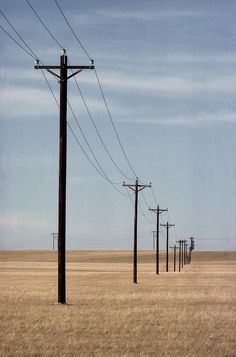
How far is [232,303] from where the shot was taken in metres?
30.7

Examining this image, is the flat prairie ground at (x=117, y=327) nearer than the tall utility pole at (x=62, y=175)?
Answer: Yes

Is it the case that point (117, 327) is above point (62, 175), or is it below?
below

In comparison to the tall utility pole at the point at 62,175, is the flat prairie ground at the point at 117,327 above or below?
below

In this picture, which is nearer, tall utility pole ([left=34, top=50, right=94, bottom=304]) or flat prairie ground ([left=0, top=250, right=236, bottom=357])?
flat prairie ground ([left=0, top=250, right=236, bottom=357])

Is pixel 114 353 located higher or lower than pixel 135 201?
lower

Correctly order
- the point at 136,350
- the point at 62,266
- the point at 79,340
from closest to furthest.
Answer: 1. the point at 136,350
2. the point at 79,340
3. the point at 62,266

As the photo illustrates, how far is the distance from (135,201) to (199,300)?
86.3ft

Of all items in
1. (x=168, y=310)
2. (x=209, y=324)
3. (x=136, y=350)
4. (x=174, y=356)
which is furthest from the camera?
(x=168, y=310)

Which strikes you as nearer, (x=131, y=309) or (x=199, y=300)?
(x=131, y=309)

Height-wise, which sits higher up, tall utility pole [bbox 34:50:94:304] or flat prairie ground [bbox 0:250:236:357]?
tall utility pole [bbox 34:50:94:304]

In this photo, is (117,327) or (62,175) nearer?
(117,327)

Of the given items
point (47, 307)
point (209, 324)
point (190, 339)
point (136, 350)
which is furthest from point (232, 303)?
point (136, 350)

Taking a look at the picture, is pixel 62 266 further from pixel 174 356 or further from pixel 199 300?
pixel 174 356

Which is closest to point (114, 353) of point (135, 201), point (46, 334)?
point (46, 334)
